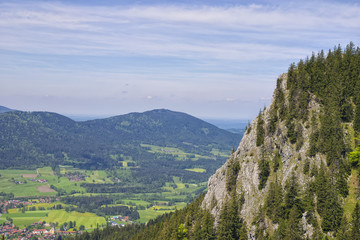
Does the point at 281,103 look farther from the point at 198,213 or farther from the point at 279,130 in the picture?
the point at 198,213

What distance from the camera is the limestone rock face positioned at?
97625 millimetres

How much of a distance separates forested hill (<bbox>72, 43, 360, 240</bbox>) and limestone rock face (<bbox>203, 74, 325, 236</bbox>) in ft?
1.01

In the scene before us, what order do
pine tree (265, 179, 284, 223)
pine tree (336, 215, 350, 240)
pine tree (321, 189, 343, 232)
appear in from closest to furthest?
pine tree (336, 215, 350, 240) < pine tree (321, 189, 343, 232) < pine tree (265, 179, 284, 223)

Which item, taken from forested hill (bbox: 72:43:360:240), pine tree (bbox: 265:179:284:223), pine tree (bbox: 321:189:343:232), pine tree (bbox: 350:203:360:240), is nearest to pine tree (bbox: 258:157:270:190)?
forested hill (bbox: 72:43:360:240)

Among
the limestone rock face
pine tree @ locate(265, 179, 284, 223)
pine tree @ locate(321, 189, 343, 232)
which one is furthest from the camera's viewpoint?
the limestone rock face

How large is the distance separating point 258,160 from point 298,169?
56.3 ft

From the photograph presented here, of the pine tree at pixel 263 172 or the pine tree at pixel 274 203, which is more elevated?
the pine tree at pixel 263 172

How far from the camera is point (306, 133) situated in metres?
100

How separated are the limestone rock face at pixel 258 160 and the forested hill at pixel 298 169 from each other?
309mm

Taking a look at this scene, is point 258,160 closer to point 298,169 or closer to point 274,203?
point 298,169

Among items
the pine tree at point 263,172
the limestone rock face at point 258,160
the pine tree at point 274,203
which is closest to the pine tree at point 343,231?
the limestone rock face at point 258,160

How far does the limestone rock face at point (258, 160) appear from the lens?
9762cm

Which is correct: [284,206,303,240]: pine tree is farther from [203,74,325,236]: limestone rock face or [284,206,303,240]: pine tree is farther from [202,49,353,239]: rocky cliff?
[203,74,325,236]: limestone rock face

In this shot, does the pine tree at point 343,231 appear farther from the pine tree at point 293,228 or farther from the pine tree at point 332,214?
the pine tree at point 293,228
